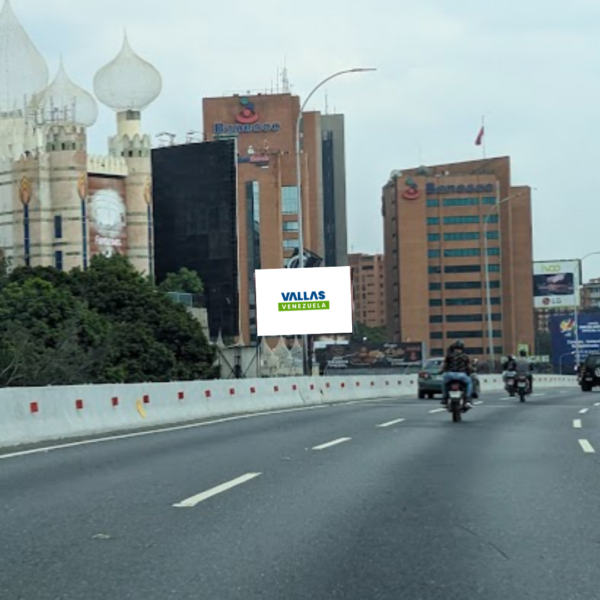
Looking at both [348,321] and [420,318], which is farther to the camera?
[420,318]

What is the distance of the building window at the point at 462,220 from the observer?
175000mm

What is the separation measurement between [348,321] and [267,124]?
120 m

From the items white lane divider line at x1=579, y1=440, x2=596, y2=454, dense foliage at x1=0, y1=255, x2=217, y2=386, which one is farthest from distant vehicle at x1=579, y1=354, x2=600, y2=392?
white lane divider line at x1=579, y1=440, x2=596, y2=454

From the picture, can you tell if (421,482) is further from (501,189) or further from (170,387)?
(501,189)

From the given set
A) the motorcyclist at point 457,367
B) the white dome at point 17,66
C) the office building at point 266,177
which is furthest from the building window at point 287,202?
the motorcyclist at point 457,367

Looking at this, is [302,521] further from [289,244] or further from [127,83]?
[289,244]

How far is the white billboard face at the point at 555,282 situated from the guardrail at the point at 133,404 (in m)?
125

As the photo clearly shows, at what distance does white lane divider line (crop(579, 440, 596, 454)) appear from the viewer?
54.3ft

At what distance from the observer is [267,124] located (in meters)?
→ 166

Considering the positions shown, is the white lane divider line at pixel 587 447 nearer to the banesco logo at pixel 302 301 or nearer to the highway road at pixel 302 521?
the highway road at pixel 302 521

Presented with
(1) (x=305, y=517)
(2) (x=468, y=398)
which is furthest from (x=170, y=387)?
(1) (x=305, y=517)

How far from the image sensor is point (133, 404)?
23.2 m

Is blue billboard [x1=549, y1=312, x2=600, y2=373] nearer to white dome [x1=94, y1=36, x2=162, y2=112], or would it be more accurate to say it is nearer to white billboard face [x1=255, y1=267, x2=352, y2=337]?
white dome [x1=94, y1=36, x2=162, y2=112]

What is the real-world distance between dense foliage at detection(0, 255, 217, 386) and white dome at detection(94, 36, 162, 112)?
4129cm
